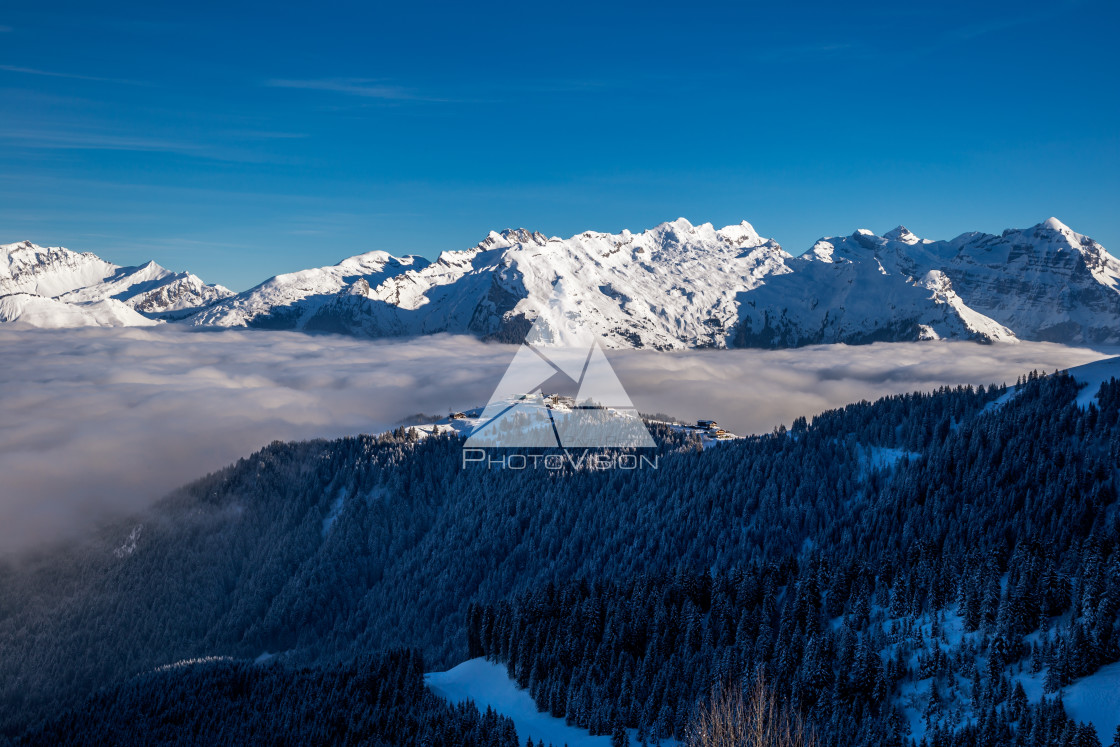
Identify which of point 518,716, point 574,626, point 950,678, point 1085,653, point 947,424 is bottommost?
point 518,716

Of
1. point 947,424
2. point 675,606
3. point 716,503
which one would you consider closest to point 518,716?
point 675,606

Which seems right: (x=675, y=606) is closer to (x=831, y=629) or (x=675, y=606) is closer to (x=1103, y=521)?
(x=831, y=629)

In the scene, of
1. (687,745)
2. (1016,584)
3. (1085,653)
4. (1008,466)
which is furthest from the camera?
(1008,466)

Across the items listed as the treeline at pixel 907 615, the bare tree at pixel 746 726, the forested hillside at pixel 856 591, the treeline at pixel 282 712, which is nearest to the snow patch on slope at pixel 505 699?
the treeline at pixel 907 615

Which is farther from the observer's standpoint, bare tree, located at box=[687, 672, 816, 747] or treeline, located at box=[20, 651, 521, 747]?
treeline, located at box=[20, 651, 521, 747]

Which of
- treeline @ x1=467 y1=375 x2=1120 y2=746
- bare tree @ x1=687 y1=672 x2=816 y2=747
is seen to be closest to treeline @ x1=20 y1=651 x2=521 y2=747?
treeline @ x1=467 y1=375 x2=1120 y2=746

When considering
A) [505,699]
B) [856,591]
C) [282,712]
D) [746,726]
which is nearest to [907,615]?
[856,591]

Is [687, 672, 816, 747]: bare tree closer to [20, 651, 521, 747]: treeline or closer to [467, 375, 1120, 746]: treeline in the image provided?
[467, 375, 1120, 746]: treeline

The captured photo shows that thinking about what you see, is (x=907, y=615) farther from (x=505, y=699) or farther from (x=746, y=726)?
(x=505, y=699)

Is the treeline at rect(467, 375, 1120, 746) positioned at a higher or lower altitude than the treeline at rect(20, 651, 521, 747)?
higher
